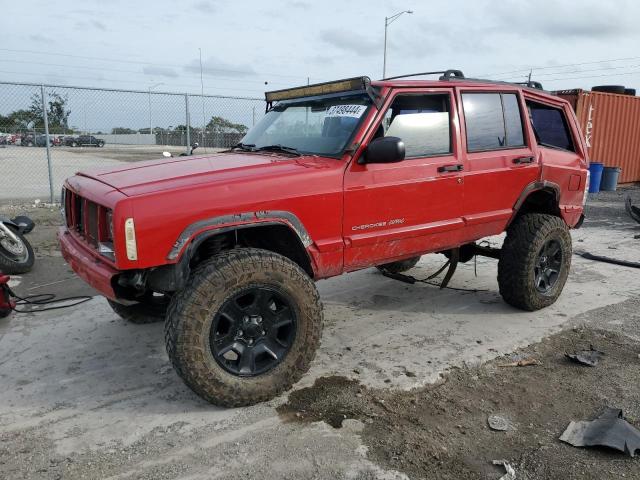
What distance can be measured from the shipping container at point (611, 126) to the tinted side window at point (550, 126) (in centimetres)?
1056

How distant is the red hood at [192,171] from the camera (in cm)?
306

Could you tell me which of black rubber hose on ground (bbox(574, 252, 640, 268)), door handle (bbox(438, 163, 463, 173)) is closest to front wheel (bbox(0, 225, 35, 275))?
door handle (bbox(438, 163, 463, 173))

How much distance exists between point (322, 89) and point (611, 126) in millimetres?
14865

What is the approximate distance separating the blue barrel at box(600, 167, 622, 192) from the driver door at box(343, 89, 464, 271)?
1347 cm

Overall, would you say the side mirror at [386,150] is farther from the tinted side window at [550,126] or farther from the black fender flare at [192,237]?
the tinted side window at [550,126]

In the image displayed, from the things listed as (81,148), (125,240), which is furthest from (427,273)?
(81,148)

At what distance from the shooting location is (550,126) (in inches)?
204

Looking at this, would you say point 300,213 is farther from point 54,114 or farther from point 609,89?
point 609,89

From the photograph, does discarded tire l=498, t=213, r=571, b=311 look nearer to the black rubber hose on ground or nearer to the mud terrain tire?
the black rubber hose on ground

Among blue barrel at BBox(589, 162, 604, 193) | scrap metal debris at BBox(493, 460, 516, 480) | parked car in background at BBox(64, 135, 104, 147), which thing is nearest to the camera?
scrap metal debris at BBox(493, 460, 516, 480)

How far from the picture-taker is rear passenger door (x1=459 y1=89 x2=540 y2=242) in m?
4.22

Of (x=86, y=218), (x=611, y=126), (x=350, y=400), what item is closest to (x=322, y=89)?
(x=86, y=218)

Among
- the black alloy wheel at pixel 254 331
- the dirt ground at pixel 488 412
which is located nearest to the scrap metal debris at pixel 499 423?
the dirt ground at pixel 488 412

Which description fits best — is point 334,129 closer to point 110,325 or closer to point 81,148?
point 110,325
